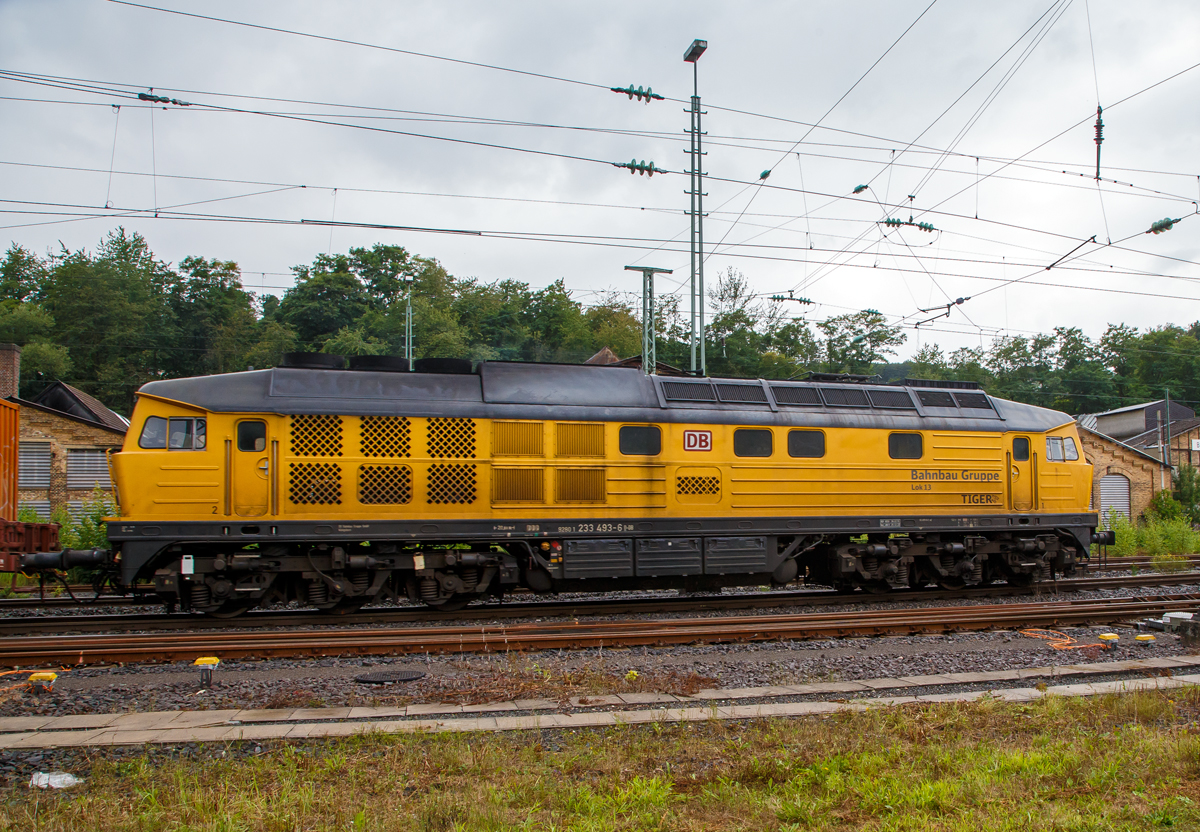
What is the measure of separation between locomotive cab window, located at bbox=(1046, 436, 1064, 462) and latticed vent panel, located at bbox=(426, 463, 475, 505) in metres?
11.5

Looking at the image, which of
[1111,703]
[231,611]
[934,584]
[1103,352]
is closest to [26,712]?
[231,611]

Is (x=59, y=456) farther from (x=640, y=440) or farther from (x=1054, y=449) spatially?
(x=1054, y=449)

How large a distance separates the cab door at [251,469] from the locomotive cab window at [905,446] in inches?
420

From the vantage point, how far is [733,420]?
1352cm

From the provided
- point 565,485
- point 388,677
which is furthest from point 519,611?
point 388,677

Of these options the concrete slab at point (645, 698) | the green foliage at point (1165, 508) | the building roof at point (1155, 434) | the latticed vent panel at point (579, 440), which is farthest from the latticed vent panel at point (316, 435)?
the building roof at point (1155, 434)

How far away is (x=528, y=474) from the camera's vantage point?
12.5 metres

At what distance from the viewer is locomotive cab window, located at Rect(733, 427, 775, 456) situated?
13.5 meters

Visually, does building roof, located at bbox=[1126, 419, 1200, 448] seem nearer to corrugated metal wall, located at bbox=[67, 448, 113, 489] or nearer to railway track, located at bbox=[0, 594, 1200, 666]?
railway track, located at bbox=[0, 594, 1200, 666]

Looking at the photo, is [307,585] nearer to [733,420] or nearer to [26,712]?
[26,712]

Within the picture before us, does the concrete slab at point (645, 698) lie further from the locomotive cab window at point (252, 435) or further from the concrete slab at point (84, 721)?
the locomotive cab window at point (252, 435)

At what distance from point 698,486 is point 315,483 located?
6.12 m

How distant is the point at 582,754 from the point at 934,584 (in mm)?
12782

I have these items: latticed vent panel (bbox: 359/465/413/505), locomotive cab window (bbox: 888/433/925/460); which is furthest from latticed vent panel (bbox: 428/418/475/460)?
locomotive cab window (bbox: 888/433/925/460)
